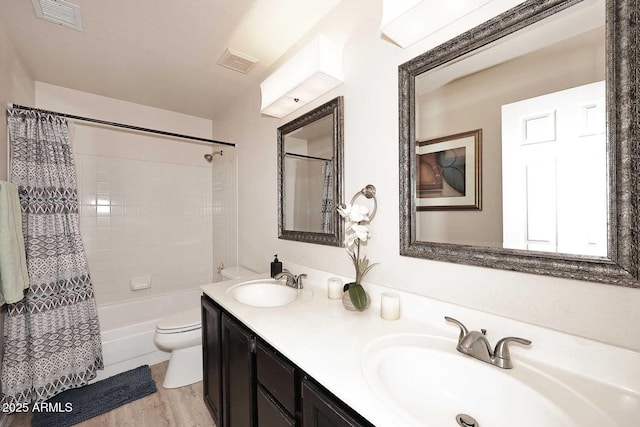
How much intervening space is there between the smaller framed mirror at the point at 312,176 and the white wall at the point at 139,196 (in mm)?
1413

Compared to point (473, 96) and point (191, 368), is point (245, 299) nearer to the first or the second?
point (191, 368)

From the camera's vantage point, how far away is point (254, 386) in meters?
1.08

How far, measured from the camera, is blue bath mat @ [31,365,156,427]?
1.64 metres

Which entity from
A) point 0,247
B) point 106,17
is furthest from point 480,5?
point 0,247

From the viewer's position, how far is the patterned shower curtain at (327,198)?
1.50 metres

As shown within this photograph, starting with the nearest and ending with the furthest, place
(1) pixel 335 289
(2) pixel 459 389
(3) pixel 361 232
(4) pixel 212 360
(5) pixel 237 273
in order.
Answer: (2) pixel 459 389 → (3) pixel 361 232 → (1) pixel 335 289 → (4) pixel 212 360 → (5) pixel 237 273

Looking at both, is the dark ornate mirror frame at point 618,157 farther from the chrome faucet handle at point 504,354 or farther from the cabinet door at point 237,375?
the cabinet door at point 237,375

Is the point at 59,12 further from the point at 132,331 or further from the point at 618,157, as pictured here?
the point at 618,157

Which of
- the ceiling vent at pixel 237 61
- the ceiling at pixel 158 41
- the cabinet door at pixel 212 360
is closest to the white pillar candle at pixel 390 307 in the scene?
the cabinet door at pixel 212 360

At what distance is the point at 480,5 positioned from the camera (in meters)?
0.85

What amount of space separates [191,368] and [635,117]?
8.61 feet

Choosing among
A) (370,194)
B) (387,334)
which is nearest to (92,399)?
(387,334)

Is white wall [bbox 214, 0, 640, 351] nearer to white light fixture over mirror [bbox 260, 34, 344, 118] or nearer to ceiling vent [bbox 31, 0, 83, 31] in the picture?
white light fixture over mirror [bbox 260, 34, 344, 118]

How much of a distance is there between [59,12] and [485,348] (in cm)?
247
